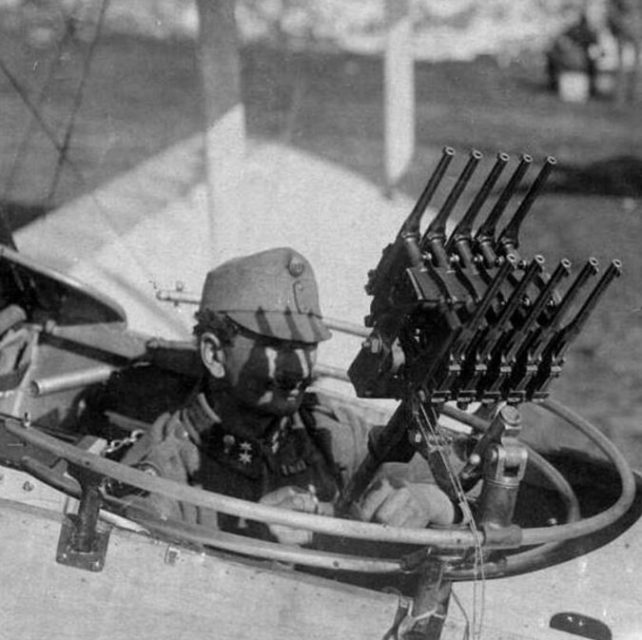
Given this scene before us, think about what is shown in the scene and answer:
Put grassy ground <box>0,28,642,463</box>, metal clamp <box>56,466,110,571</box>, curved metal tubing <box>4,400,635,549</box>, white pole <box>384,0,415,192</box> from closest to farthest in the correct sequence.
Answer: curved metal tubing <box>4,400,635,549</box> → metal clamp <box>56,466,110,571</box> → grassy ground <box>0,28,642,463</box> → white pole <box>384,0,415,192</box>

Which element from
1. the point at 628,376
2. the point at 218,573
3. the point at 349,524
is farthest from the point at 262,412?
the point at 628,376

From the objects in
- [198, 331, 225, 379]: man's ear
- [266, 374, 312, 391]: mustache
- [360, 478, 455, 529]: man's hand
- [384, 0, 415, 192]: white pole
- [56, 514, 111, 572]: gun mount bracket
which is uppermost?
[384, 0, 415, 192]: white pole

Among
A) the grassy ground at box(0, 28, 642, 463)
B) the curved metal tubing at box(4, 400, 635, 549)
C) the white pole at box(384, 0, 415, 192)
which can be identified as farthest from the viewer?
the white pole at box(384, 0, 415, 192)

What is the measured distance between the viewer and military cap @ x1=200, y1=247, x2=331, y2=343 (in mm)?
3201

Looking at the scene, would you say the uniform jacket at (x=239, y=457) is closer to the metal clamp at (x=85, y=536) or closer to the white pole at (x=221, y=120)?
the metal clamp at (x=85, y=536)

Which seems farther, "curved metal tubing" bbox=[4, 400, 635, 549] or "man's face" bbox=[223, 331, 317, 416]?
"man's face" bbox=[223, 331, 317, 416]

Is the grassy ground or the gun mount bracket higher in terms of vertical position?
the grassy ground

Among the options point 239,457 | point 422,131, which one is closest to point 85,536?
point 239,457

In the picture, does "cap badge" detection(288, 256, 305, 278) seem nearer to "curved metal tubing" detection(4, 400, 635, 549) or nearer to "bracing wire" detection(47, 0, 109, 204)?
"curved metal tubing" detection(4, 400, 635, 549)

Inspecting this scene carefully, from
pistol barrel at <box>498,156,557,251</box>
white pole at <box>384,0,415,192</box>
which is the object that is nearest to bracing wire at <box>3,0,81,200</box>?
pistol barrel at <box>498,156,557,251</box>

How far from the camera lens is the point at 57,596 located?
2.63 metres

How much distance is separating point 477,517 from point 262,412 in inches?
35.2

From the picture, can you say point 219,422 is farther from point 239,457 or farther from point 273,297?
point 273,297

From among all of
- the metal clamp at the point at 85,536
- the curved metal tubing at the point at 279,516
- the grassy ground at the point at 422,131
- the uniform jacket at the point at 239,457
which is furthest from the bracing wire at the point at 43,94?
the metal clamp at the point at 85,536
